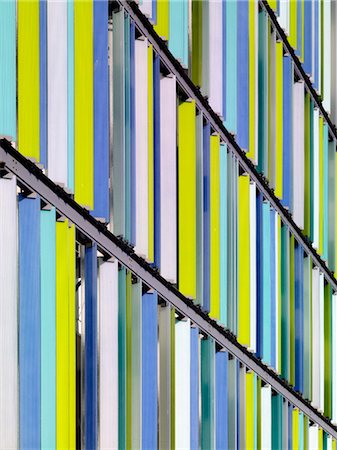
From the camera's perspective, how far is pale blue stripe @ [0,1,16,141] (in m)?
16.7

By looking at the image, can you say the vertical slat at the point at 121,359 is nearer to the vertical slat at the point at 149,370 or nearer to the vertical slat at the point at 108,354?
the vertical slat at the point at 108,354

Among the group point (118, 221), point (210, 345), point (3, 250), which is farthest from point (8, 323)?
point (210, 345)

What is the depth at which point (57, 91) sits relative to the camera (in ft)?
61.4

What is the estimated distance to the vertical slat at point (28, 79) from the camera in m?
17.3

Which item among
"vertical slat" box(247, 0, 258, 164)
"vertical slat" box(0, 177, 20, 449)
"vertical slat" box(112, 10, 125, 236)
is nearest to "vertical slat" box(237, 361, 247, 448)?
"vertical slat" box(247, 0, 258, 164)

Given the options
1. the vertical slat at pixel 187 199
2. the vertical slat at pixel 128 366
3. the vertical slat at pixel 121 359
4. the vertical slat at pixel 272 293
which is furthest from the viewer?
the vertical slat at pixel 272 293

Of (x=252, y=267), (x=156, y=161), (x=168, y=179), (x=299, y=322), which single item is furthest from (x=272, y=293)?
(x=156, y=161)

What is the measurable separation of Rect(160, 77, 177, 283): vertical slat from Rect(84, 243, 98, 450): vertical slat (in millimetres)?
3899

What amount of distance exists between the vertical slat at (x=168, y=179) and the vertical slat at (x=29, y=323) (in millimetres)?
6450

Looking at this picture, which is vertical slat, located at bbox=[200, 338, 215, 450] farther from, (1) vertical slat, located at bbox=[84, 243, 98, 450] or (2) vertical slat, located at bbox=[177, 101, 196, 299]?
(1) vertical slat, located at bbox=[84, 243, 98, 450]

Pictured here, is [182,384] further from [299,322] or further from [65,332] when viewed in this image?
[299,322]

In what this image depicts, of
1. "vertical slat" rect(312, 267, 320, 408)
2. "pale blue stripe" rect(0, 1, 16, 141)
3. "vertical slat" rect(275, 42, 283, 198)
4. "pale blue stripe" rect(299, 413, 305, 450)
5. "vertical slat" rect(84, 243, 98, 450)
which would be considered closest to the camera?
"pale blue stripe" rect(0, 1, 16, 141)

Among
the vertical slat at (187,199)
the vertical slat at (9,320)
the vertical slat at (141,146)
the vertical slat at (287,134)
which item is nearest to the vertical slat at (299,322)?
the vertical slat at (287,134)

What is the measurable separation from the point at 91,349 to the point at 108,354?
77 cm
